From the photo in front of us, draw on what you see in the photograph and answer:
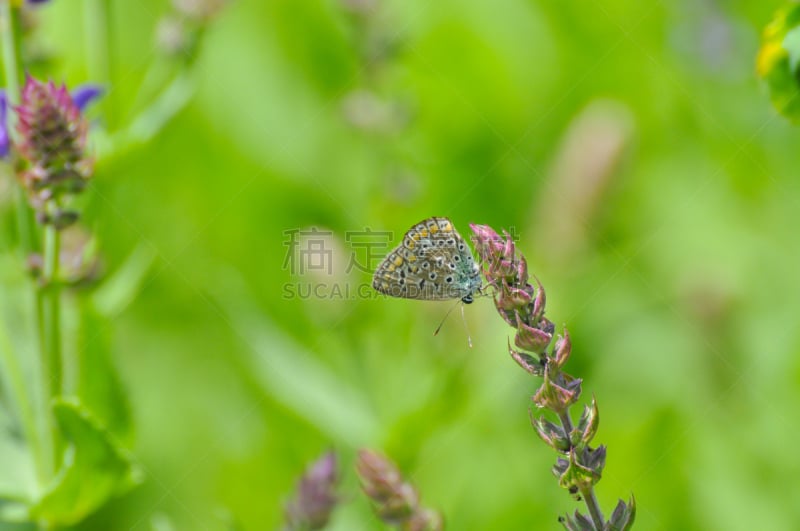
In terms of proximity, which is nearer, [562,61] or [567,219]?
[567,219]

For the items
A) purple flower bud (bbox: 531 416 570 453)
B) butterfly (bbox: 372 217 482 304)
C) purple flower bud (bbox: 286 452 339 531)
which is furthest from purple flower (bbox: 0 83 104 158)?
purple flower bud (bbox: 531 416 570 453)

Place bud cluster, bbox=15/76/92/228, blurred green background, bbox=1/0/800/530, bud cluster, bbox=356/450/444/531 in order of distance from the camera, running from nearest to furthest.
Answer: bud cluster, bbox=356/450/444/531 → bud cluster, bbox=15/76/92/228 → blurred green background, bbox=1/0/800/530

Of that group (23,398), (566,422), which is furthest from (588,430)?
(23,398)

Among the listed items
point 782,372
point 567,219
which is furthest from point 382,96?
point 782,372

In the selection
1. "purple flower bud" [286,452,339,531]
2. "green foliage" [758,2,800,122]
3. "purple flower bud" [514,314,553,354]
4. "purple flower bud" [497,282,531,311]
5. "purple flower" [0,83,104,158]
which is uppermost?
"green foliage" [758,2,800,122]

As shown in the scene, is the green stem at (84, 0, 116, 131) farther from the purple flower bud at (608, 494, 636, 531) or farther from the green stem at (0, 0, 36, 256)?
the purple flower bud at (608, 494, 636, 531)

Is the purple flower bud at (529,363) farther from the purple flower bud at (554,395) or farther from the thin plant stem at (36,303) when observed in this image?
the thin plant stem at (36,303)

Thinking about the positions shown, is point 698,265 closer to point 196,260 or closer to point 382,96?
point 382,96

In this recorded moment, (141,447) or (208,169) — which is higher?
(208,169)
